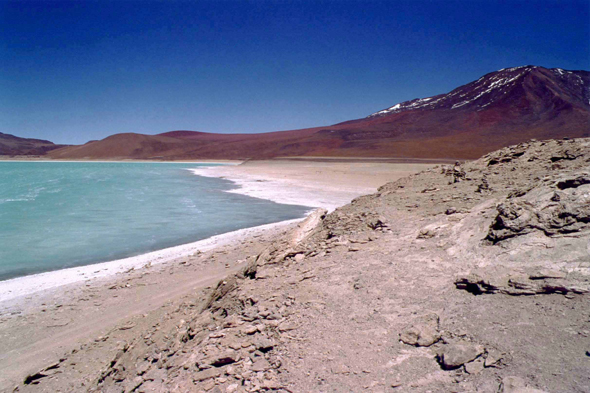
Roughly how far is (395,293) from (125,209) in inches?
559

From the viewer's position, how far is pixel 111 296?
550 cm

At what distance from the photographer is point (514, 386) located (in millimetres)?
1914

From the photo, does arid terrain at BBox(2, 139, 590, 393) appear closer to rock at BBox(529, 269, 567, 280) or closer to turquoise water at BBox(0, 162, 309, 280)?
rock at BBox(529, 269, 567, 280)

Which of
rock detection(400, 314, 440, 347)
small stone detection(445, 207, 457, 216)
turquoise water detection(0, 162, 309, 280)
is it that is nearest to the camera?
rock detection(400, 314, 440, 347)

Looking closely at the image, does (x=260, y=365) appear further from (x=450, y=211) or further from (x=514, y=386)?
(x=450, y=211)

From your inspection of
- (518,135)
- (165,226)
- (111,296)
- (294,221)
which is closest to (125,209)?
(165,226)

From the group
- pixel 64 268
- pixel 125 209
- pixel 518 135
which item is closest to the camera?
pixel 64 268

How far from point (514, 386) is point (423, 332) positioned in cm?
69

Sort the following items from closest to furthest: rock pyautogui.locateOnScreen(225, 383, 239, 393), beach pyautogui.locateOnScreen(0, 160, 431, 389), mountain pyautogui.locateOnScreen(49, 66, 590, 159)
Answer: rock pyautogui.locateOnScreen(225, 383, 239, 393) → beach pyautogui.locateOnScreen(0, 160, 431, 389) → mountain pyautogui.locateOnScreen(49, 66, 590, 159)

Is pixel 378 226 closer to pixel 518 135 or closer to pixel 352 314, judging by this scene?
pixel 352 314

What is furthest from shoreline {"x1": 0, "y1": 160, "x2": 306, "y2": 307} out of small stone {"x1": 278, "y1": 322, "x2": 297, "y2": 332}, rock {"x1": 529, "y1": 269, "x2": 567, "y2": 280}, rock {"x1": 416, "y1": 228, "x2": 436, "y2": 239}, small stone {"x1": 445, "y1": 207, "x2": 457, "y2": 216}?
rock {"x1": 529, "y1": 269, "x2": 567, "y2": 280}

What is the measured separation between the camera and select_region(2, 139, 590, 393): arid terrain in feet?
7.29

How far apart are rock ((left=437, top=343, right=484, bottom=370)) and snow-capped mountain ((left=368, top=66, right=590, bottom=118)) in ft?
Answer: 341

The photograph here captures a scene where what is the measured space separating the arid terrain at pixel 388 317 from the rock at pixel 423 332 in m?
0.01
